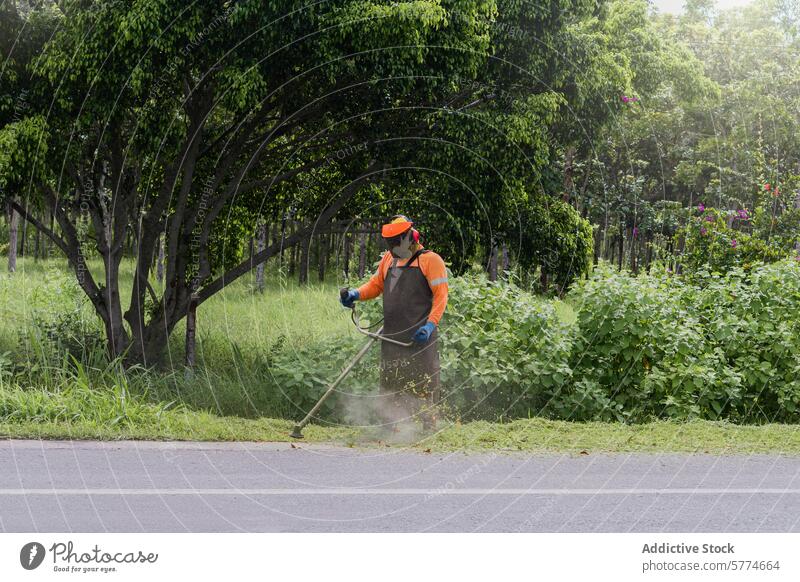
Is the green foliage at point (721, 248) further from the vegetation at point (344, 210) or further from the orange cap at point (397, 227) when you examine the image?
the orange cap at point (397, 227)

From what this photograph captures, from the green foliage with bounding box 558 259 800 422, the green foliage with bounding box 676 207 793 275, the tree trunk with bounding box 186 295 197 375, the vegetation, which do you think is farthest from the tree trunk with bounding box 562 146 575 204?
the tree trunk with bounding box 186 295 197 375

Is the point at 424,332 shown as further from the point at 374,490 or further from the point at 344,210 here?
the point at 344,210

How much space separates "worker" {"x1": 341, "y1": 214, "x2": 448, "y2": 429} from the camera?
24.1 ft

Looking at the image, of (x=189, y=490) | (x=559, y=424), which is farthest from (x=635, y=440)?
(x=189, y=490)

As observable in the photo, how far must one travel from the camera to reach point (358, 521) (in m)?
5.45

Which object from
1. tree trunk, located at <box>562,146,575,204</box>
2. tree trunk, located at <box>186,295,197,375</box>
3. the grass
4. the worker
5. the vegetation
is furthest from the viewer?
tree trunk, located at <box>562,146,575,204</box>

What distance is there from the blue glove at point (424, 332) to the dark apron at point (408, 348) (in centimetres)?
45

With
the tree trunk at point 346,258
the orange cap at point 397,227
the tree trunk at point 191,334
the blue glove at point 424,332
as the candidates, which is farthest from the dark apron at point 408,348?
the tree trunk at point 191,334

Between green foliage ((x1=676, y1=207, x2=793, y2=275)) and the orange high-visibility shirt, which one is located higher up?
green foliage ((x1=676, y1=207, x2=793, y2=275))

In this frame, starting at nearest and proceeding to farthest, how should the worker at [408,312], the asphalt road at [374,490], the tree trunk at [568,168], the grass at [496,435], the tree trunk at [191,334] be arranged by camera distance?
the asphalt road at [374,490]
the worker at [408,312]
the grass at [496,435]
the tree trunk at [191,334]
the tree trunk at [568,168]

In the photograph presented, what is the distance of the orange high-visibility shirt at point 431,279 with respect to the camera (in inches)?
285

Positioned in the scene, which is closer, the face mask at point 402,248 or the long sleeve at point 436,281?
the long sleeve at point 436,281

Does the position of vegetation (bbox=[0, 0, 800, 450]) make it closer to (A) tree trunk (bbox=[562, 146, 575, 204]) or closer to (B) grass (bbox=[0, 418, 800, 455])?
(B) grass (bbox=[0, 418, 800, 455])

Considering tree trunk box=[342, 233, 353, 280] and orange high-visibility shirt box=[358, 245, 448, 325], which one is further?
tree trunk box=[342, 233, 353, 280]
